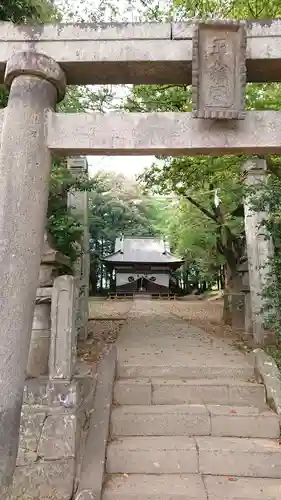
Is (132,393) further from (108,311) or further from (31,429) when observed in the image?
(108,311)

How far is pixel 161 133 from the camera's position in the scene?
3.54m

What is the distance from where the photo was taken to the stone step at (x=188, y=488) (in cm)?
366

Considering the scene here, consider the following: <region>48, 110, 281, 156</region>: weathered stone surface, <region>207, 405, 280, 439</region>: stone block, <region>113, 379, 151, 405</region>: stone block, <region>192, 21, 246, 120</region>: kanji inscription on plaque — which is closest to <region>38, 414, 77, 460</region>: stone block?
<region>113, 379, 151, 405</region>: stone block

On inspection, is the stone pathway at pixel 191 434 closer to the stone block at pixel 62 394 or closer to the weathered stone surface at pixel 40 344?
the stone block at pixel 62 394

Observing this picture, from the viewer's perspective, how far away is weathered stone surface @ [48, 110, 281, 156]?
3543 millimetres

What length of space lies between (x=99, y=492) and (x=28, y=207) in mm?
2697

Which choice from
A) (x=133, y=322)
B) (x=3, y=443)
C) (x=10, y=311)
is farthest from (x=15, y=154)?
(x=133, y=322)

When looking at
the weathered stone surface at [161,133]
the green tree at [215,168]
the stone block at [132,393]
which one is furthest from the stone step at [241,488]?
the green tree at [215,168]

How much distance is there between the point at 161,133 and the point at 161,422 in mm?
3254

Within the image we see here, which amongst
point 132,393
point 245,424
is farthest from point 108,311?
point 245,424

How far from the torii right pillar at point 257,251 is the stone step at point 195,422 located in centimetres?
270

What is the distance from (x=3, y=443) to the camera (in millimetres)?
3139

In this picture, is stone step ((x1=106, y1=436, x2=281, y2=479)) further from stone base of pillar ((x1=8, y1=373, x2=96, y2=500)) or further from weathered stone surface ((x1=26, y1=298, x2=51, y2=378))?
weathered stone surface ((x1=26, y1=298, x2=51, y2=378))

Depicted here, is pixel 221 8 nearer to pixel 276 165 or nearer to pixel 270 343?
pixel 276 165
